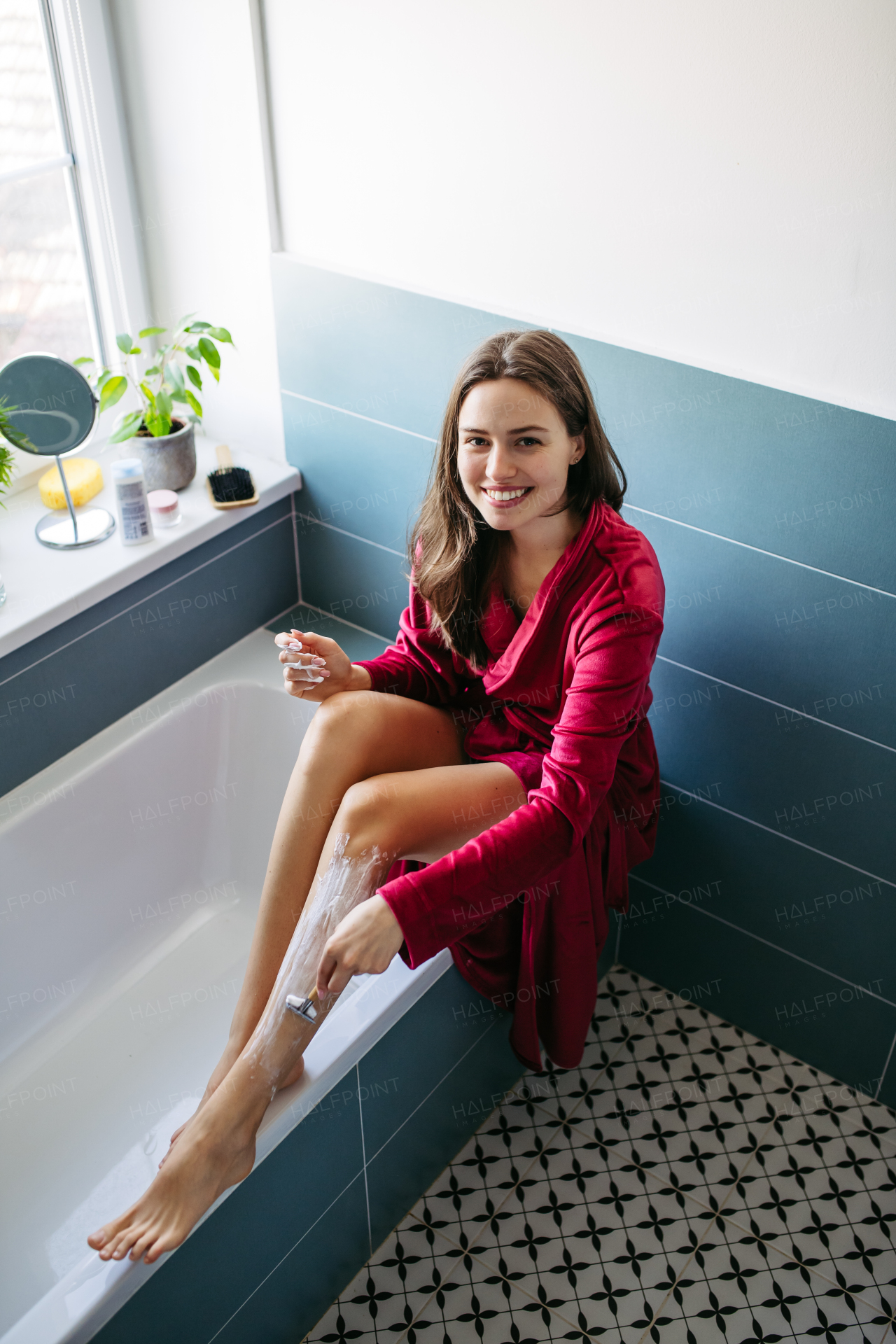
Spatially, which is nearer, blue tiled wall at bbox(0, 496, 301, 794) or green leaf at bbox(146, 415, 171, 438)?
blue tiled wall at bbox(0, 496, 301, 794)

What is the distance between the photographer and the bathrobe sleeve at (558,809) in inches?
50.0

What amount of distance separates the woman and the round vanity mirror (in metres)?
0.53

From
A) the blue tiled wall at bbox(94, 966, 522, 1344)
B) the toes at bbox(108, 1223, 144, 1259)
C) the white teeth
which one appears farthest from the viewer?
the white teeth

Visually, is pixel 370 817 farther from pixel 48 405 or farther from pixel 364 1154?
pixel 48 405

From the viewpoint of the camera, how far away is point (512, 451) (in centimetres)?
133

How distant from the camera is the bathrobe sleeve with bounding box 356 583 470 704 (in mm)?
1612

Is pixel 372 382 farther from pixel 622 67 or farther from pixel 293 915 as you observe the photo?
pixel 293 915

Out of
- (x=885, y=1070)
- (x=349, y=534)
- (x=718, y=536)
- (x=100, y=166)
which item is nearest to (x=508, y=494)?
(x=718, y=536)

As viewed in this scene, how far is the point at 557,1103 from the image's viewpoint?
182 cm

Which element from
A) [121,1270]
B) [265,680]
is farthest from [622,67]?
[121,1270]

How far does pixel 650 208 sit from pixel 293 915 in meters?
1.01

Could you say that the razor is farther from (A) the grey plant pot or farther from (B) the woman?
(A) the grey plant pot

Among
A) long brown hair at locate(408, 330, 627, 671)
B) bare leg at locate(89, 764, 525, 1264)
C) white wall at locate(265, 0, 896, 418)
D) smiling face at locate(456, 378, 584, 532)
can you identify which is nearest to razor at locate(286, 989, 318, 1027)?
bare leg at locate(89, 764, 525, 1264)

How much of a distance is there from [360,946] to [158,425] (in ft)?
3.47
